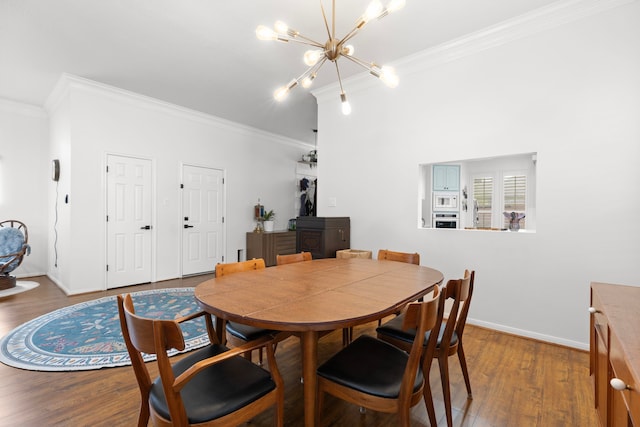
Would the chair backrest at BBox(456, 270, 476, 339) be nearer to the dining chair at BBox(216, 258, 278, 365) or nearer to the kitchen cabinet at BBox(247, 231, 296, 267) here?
the dining chair at BBox(216, 258, 278, 365)

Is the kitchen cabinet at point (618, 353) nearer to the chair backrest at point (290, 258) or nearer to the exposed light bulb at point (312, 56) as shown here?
the chair backrest at point (290, 258)

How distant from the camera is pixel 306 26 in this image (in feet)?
9.25

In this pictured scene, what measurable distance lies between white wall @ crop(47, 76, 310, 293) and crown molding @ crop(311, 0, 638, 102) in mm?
3121

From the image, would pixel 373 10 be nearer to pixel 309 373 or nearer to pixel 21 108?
pixel 309 373

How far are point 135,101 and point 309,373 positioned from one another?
4911 mm

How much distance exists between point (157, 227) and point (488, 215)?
19.6 ft

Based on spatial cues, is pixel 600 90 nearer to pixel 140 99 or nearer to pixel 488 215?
pixel 488 215

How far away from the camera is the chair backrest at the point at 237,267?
202 centimetres

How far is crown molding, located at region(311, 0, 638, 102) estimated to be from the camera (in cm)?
249

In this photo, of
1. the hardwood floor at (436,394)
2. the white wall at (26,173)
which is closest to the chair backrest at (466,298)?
the hardwood floor at (436,394)

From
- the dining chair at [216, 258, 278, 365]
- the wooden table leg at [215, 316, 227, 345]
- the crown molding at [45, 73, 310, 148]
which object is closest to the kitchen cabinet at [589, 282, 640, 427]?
the dining chair at [216, 258, 278, 365]

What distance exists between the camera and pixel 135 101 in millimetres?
4523

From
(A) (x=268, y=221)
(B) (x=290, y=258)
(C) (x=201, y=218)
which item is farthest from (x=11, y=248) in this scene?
(B) (x=290, y=258)

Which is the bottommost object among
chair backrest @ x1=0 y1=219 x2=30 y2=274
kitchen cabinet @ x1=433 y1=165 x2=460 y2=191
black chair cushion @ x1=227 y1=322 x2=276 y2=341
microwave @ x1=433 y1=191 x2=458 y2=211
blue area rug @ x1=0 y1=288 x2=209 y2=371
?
blue area rug @ x1=0 y1=288 x2=209 y2=371
